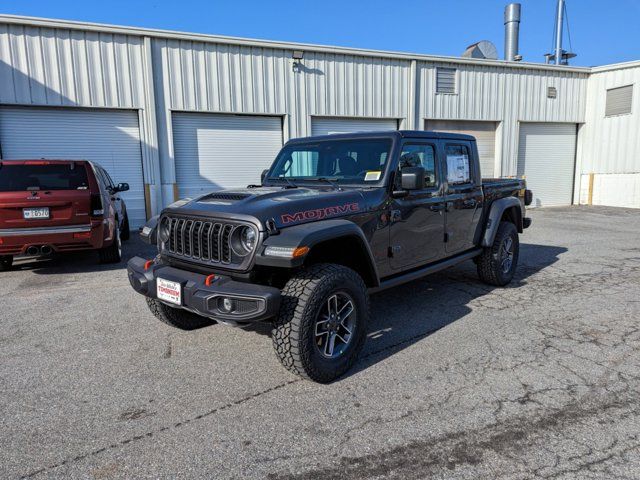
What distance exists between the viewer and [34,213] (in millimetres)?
6324

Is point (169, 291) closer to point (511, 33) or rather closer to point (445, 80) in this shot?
point (445, 80)

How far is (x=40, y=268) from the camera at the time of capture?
24.4 feet

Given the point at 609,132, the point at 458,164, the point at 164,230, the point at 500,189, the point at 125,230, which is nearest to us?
the point at 164,230

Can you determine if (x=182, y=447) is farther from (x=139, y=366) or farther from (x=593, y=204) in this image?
(x=593, y=204)

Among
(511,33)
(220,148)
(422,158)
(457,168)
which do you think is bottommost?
(457,168)

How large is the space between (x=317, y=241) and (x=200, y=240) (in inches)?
36.4

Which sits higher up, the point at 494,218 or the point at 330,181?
the point at 330,181

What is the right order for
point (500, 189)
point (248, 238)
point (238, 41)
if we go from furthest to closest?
point (238, 41), point (500, 189), point (248, 238)

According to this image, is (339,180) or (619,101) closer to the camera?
(339,180)

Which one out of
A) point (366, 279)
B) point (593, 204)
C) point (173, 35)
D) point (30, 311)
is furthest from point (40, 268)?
point (593, 204)

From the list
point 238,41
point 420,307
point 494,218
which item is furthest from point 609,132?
point 420,307

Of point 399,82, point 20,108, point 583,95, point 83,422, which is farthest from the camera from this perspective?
point 583,95

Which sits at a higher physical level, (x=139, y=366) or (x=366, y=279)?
(x=366, y=279)

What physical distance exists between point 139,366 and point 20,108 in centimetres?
977
